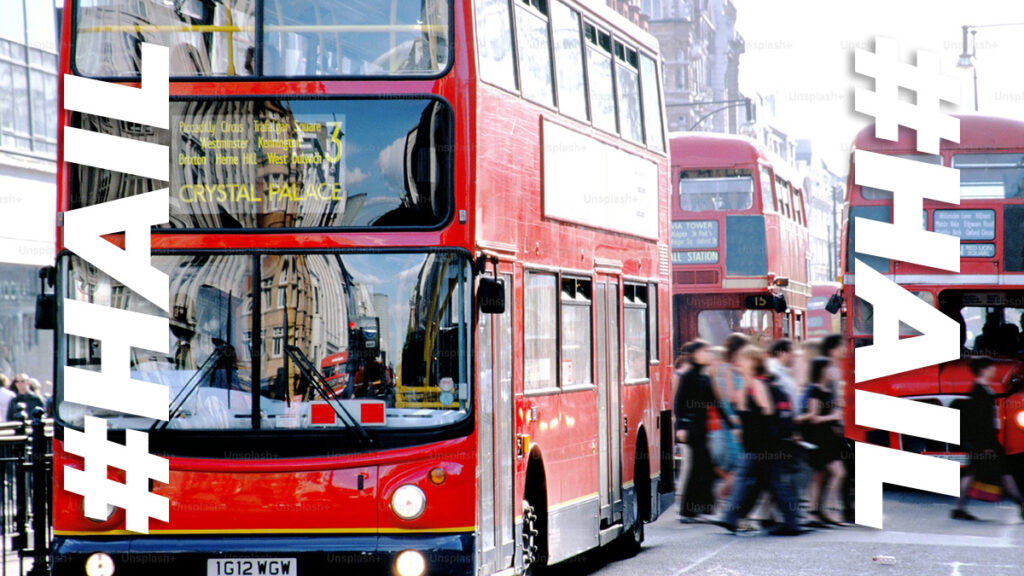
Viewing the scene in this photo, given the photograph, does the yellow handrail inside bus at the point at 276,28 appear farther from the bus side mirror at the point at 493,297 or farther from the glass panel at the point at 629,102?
the glass panel at the point at 629,102

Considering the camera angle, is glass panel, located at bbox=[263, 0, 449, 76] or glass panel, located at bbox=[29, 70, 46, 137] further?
glass panel, located at bbox=[29, 70, 46, 137]

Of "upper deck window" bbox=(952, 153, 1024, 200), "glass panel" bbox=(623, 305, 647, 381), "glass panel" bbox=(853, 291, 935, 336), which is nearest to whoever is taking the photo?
"glass panel" bbox=(623, 305, 647, 381)

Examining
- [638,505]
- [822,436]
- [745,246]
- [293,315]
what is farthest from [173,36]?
[745,246]

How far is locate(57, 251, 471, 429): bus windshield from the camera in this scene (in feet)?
28.6

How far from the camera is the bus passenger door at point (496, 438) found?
923cm

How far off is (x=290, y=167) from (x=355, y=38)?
0.83 meters

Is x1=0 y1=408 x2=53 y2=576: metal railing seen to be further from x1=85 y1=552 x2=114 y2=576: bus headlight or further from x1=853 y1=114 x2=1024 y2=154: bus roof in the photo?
x1=853 y1=114 x2=1024 y2=154: bus roof

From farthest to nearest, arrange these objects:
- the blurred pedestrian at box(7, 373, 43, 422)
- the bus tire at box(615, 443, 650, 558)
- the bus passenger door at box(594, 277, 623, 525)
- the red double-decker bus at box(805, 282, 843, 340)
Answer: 1. the red double-decker bus at box(805, 282, 843, 340)
2. the blurred pedestrian at box(7, 373, 43, 422)
3. the bus tire at box(615, 443, 650, 558)
4. the bus passenger door at box(594, 277, 623, 525)

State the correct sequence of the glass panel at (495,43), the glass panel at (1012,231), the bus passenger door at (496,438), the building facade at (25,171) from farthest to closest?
1. the building facade at (25,171)
2. the glass panel at (1012,231)
3. the glass panel at (495,43)
4. the bus passenger door at (496,438)

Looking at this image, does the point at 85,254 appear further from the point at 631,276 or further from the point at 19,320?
the point at 19,320

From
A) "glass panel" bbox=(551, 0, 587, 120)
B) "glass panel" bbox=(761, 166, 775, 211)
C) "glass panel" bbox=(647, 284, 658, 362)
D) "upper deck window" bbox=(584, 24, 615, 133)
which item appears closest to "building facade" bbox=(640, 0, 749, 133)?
"glass panel" bbox=(761, 166, 775, 211)

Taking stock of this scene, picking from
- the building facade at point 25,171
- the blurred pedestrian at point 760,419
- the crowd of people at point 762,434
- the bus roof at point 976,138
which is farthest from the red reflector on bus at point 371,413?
the building facade at point 25,171

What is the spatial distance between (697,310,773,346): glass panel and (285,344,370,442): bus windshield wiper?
16.2m

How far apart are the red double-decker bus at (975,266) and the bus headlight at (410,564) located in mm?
11270
